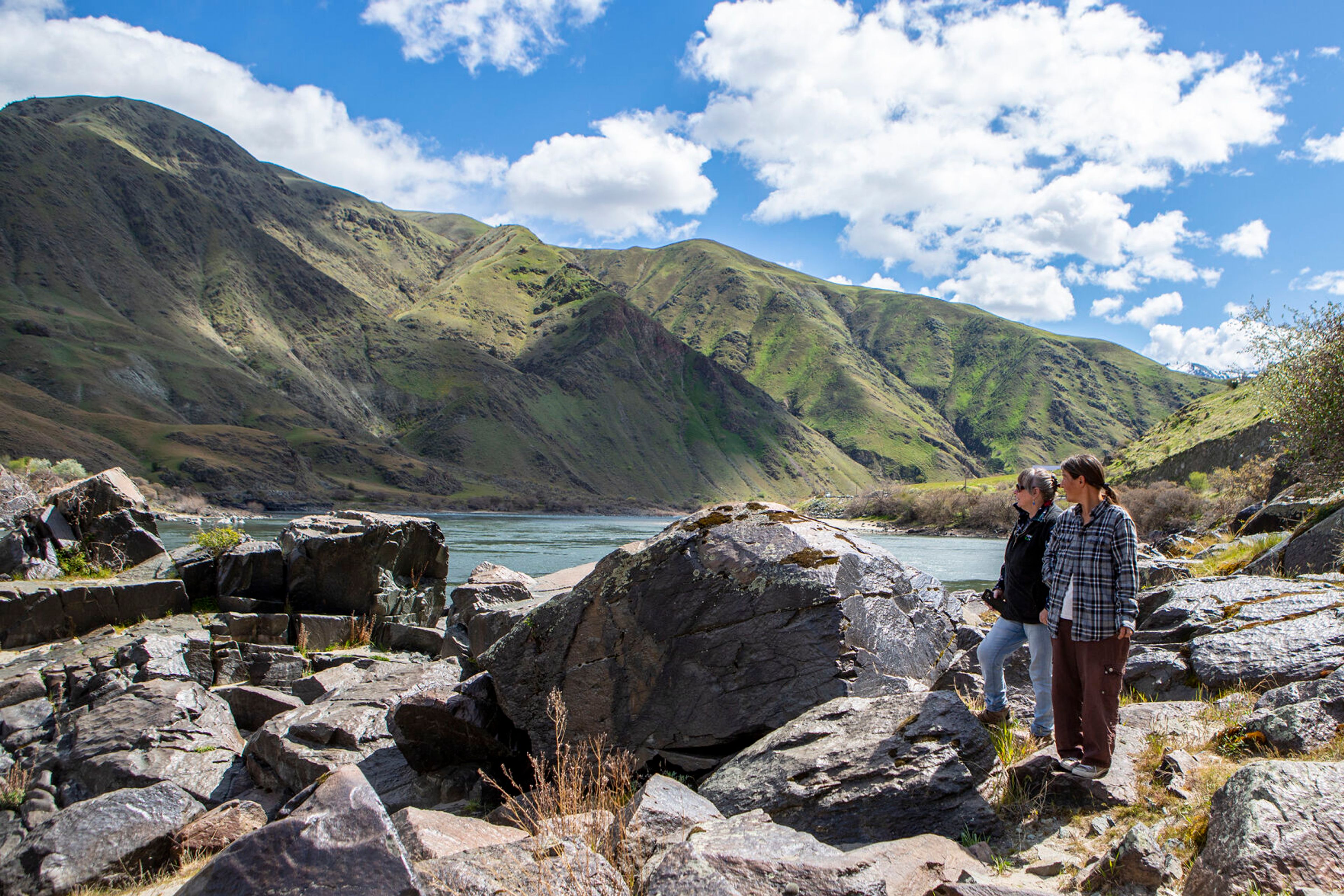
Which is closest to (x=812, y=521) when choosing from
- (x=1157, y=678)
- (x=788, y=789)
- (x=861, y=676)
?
(x=861, y=676)

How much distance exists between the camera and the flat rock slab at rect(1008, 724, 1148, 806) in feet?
17.9

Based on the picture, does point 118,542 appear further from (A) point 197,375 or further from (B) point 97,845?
(A) point 197,375

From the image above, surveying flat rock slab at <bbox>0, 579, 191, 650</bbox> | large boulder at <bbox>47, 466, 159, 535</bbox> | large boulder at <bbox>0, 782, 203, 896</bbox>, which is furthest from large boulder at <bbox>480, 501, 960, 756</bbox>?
large boulder at <bbox>47, 466, 159, 535</bbox>

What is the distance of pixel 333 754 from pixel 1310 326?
2457 centimetres

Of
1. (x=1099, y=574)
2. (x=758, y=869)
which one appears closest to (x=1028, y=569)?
(x=1099, y=574)

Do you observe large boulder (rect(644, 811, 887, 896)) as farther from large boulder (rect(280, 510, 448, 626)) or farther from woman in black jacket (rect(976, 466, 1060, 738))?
large boulder (rect(280, 510, 448, 626))

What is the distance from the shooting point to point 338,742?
983 centimetres

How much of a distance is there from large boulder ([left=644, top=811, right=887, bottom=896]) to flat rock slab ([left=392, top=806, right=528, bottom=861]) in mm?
1457

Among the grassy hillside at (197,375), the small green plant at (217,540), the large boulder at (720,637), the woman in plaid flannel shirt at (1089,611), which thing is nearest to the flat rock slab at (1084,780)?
the woman in plaid flannel shirt at (1089,611)

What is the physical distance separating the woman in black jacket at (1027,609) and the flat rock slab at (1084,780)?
0.68m

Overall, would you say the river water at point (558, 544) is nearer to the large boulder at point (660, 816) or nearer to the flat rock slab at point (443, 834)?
the flat rock slab at point (443, 834)

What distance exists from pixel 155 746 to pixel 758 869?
981 cm

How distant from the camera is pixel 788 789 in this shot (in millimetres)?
5977

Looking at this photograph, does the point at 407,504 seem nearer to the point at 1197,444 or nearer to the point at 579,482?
the point at 579,482
